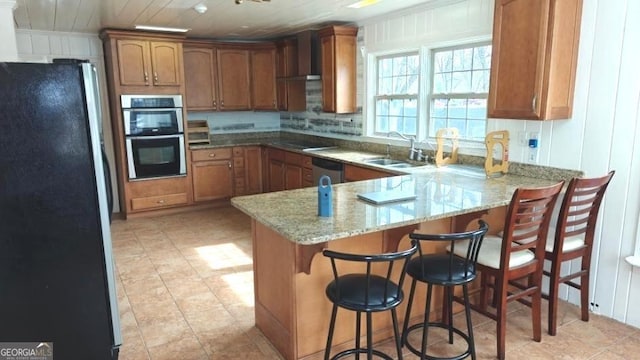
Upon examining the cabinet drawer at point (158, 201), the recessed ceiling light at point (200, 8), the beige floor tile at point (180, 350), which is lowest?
the beige floor tile at point (180, 350)

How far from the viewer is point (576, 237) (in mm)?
2898

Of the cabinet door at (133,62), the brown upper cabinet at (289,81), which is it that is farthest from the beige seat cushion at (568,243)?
the cabinet door at (133,62)

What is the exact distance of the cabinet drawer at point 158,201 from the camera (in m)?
5.32

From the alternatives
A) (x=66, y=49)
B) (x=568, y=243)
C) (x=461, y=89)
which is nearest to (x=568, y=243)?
(x=568, y=243)

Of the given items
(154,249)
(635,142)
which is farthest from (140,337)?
(635,142)

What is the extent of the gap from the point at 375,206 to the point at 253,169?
395 cm

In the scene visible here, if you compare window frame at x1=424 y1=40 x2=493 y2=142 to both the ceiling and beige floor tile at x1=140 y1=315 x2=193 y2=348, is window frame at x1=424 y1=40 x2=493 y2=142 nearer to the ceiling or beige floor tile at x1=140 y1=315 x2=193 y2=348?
the ceiling

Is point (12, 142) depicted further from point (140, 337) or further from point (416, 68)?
point (416, 68)

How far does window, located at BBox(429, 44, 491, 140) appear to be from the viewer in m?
3.70

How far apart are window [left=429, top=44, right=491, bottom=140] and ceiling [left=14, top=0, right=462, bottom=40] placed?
49cm

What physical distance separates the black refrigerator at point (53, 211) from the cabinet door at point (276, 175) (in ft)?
11.7

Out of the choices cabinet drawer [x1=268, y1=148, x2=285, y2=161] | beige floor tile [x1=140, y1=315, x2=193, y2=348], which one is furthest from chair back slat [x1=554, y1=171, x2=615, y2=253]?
cabinet drawer [x1=268, y1=148, x2=285, y2=161]

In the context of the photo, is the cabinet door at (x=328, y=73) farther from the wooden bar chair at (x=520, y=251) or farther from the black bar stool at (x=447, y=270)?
the black bar stool at (x=447, y=270)

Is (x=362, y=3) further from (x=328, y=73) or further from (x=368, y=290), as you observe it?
(x=368, y=290)
